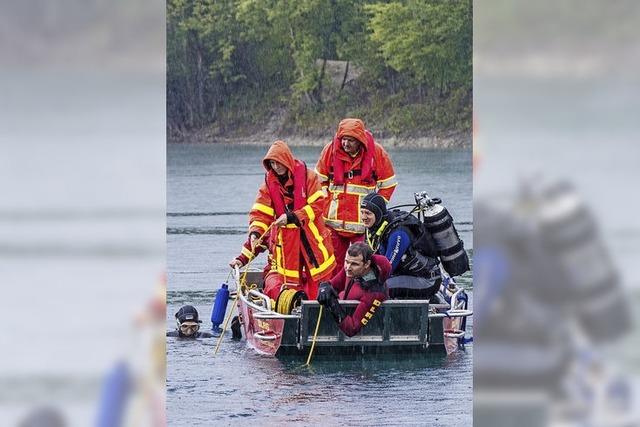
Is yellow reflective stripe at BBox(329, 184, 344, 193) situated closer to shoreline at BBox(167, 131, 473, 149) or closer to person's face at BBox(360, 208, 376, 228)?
person's face at BBox(360, 208, 376, 228)

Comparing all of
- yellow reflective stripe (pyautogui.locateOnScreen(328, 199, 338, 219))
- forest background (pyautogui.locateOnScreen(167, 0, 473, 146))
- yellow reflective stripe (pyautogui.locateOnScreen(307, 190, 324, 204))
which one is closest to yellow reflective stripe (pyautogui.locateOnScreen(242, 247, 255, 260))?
yellow reflective stripe (pyautogui.locateOnScreen(307, 190, 324, 204))

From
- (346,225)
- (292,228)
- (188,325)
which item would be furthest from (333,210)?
(188,325)

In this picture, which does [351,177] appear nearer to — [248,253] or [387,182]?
[387,182]

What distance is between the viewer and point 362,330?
8.77 m

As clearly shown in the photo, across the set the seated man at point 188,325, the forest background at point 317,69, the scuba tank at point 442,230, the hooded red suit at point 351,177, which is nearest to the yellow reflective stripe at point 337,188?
the hooded red suit at point 351,177

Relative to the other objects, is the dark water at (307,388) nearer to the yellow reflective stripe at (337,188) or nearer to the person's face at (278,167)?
the yellow reflective stripe at (337,188)

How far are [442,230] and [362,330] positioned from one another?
78 centimetres

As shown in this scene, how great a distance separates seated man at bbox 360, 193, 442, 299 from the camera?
830 centimetres

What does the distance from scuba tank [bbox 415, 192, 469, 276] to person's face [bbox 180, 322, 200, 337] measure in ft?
7.22

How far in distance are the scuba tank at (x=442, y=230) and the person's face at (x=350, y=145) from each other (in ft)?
2.36

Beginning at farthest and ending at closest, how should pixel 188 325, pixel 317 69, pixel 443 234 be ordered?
pixel 317 69, pixel 188 325, pixel 443 234
